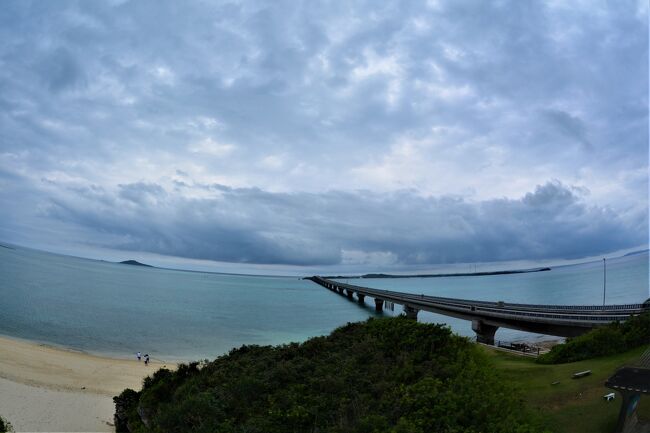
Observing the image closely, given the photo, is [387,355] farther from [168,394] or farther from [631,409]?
[168,394]

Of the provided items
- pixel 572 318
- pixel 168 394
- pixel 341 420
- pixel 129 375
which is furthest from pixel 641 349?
pixel 129 375

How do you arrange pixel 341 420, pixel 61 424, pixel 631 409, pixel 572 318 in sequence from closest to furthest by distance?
pixel 631 409 < pixel 341 420 < pixel 61 424 < pixel 572 318

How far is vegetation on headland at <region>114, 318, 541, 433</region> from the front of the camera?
29.1 feet

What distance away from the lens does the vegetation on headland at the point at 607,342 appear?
14352mm

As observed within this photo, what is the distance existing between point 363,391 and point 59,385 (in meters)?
31.7

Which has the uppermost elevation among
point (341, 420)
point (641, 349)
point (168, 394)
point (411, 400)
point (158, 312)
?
point (641, 349)

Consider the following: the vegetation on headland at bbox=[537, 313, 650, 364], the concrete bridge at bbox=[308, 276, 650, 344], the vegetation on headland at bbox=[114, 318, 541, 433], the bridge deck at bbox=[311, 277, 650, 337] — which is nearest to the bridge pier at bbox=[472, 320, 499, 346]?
the concrete bridge at bbox=[308, 276, 650, 344]

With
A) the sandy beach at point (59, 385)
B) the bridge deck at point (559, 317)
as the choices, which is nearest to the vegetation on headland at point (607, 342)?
the bridge deck at point (559, 317)

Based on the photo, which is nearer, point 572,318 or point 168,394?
point 168,394

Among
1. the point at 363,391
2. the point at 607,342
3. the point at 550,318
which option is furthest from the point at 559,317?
the point at 363,391

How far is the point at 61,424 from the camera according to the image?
2342cm

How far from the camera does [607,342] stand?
14609 millimetres

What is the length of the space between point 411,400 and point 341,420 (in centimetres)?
183

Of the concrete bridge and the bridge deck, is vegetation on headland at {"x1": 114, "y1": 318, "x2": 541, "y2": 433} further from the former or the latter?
the bridge deck
